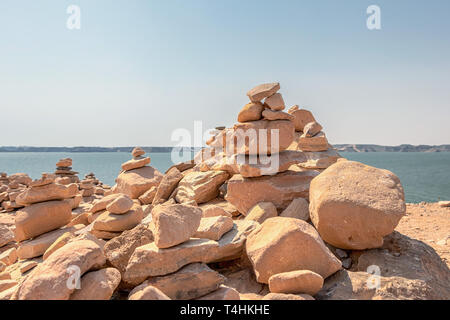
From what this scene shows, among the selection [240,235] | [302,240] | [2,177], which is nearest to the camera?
[302,240]

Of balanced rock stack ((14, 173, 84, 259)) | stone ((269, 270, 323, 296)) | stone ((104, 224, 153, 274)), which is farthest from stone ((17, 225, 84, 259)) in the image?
stone ((269, 270, 323, 296))

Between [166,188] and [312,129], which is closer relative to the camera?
[166,188]

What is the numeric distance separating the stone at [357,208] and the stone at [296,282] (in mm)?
1105

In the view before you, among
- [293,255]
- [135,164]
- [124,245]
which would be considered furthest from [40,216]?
[293,255]

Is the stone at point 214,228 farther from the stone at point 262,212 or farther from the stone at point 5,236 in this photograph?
the stone at point 5,236

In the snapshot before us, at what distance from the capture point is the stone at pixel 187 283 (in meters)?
2.97

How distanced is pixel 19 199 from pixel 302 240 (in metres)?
5.89

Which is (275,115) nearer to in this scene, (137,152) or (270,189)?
(270,189)

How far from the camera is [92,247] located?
2.96 m

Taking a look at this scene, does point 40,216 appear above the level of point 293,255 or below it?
below

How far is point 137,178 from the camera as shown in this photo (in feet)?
27.0

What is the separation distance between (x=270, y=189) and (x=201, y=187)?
6.19ft
